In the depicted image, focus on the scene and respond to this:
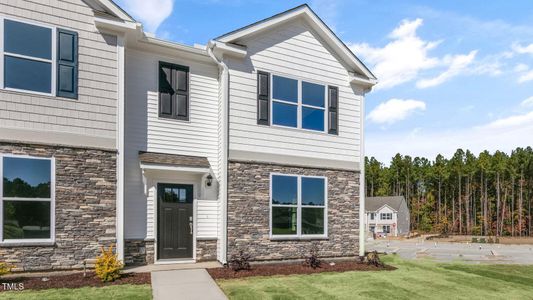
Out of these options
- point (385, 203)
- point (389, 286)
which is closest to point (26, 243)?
point (389, 286)

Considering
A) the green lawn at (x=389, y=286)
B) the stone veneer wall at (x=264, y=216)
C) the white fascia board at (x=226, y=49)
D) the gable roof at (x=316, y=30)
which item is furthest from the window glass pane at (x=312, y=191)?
the white fascia board at (x=226, y=49)

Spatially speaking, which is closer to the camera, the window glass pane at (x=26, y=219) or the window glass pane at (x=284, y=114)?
the window glass pane at (x=26, y=219)

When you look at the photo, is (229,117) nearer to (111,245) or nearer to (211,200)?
(211,200)

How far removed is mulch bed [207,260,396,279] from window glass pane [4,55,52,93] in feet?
20.2

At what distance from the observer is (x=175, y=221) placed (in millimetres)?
10875

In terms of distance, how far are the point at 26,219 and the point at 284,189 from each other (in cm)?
696

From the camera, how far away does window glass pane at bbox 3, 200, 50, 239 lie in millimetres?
8398

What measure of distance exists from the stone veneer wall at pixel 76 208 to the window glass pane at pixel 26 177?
7.4 inches

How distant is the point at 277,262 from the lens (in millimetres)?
11555

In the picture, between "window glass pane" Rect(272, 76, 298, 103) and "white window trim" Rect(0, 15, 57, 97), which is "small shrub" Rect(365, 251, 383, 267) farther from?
"white window trim" Rect(0, 15, 57, 97)

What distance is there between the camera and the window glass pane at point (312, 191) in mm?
12357

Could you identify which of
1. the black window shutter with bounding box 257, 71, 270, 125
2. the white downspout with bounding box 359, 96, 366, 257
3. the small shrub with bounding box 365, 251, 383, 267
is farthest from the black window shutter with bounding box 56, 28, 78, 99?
the small shrub with bounding box 365, 251, 383, 267

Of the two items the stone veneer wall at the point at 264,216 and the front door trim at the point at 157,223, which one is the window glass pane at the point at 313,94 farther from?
the front door trim at the point at 157,223

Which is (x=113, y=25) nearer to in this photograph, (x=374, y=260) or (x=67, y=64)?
(x=67, y=64)
